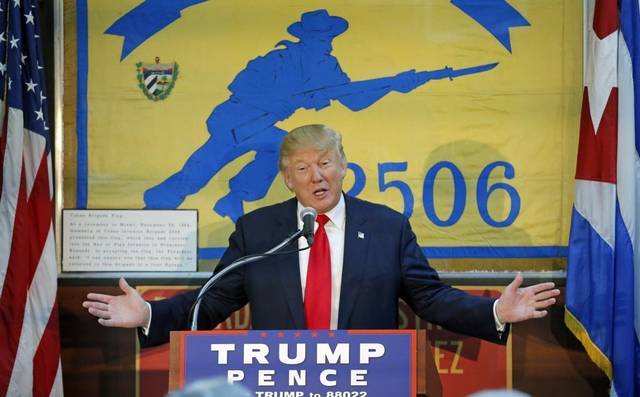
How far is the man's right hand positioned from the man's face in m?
0.77

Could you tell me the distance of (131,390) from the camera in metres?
5.03

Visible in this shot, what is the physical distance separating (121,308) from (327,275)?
795mm

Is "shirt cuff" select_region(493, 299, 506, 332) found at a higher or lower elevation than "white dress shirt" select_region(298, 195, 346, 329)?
lower

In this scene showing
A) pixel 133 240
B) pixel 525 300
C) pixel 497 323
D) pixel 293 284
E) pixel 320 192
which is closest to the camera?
pixel 525 300

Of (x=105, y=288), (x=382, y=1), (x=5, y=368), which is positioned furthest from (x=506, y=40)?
(x=5, y=368)

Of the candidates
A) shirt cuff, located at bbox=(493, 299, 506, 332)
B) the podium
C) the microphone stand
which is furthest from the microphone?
shirt cuff, located at bbox=(493, 299, 506, 332)

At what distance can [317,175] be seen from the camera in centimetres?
396

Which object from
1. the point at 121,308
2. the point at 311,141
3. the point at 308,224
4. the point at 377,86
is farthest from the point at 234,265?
the point at 377,86

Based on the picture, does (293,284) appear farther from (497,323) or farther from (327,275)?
(497,323)

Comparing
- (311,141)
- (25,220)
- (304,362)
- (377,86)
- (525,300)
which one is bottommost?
(304,362)

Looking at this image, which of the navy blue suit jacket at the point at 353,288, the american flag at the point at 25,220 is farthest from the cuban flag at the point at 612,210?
the american flag at the point at 25,220

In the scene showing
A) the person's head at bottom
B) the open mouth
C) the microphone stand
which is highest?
the person's head at bottom

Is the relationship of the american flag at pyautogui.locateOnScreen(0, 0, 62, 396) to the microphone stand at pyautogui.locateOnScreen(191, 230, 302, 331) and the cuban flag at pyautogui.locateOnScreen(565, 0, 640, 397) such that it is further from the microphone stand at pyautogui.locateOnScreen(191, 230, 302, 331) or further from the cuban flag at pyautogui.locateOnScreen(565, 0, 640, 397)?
the cuban flag at pyautogui.locateOnScreen(565, 0, 640, 397)

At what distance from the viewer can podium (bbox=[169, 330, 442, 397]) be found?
2986mm
